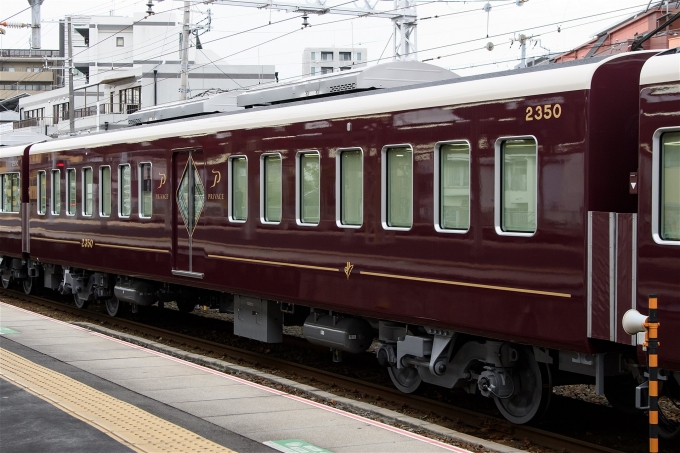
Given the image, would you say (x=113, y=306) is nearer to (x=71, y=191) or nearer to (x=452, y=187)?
(x=71, y=191)

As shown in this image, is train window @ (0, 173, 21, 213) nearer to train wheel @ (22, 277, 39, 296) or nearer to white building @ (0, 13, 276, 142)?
train wheel @ (22, 277, 39, 296)

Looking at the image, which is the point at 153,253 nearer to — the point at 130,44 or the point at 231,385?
the point at 231,385

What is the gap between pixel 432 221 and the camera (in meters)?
9.51

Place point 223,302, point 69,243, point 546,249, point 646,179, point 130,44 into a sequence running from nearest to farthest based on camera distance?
1. point 646,179
2. point 546,249
3. point 223,302
4. point 69,243
5. point 130,44

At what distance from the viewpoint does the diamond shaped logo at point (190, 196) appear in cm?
1384

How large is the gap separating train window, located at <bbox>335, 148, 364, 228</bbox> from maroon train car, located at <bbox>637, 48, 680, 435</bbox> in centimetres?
373

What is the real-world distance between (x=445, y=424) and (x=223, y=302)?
5.77 metres

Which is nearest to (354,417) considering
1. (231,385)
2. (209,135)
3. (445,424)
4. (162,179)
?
(445,424)

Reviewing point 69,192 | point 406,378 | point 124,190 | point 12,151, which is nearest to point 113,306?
point 69,192

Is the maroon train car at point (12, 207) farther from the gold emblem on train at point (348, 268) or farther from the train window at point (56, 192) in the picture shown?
the gold emblem on train at point (348, 268)

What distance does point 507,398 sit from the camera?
9477mm

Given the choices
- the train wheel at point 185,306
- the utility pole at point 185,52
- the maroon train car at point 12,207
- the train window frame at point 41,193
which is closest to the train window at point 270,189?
the train wheel at point 185,306

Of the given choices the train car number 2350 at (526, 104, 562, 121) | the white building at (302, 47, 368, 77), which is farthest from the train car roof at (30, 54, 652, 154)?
the white building at (302, 47, 368, 77)

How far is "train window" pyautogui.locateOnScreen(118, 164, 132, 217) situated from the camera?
1599cm
